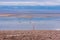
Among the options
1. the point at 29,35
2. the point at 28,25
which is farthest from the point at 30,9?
the point at 29,35

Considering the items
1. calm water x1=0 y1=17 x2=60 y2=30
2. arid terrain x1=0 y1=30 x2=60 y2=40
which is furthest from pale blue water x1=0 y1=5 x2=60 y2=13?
arid terrain x1=0 y1=30 x2=60 y2=40

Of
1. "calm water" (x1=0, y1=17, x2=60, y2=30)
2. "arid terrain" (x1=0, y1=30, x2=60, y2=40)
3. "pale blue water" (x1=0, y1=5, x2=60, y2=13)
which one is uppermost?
"pale blue water" (x1=0, y1=5, x2=60, y2=13)

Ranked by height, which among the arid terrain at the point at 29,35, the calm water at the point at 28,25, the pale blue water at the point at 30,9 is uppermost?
the pale blue water at the point at 30,9

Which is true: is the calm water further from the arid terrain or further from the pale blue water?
the pale blue water

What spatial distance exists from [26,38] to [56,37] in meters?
0.68

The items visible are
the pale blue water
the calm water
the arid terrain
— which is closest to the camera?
the arid terrain

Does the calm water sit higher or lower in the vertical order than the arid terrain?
higher

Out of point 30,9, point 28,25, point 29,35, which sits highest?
point 30,9

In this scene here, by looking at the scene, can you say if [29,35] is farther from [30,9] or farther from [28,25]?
[30,9]

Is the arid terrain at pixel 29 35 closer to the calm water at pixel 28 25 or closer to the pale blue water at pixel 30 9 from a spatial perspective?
the calm water at pixel 28 25

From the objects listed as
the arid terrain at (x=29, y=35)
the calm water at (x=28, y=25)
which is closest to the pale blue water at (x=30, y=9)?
the calm water at (x=28, y=25)

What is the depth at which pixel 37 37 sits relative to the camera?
3.52 m

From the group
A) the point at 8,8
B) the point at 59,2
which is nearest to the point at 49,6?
the point at 59,2

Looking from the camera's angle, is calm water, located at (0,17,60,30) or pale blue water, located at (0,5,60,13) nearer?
calm water, located at (0,17,60,30)
